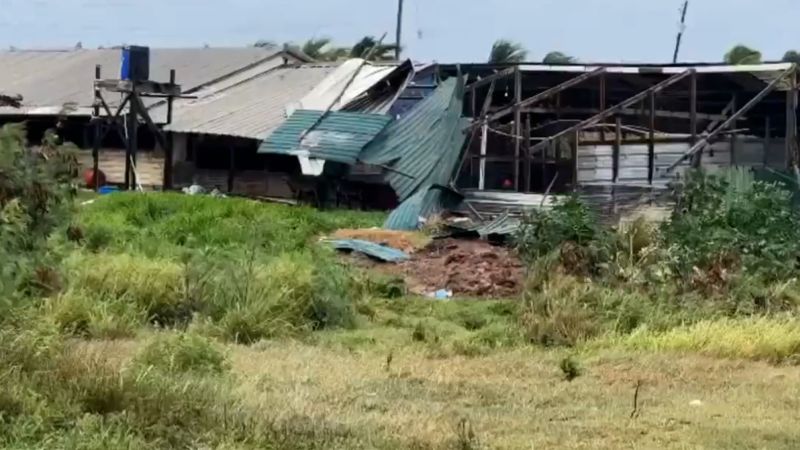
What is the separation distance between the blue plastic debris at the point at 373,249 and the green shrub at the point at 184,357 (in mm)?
9108

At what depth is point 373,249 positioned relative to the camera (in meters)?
18.0

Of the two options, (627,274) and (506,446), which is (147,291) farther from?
(506,446)

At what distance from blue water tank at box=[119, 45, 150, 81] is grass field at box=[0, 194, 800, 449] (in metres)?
11.9

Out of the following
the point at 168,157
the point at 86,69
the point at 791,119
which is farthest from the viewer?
the point at 86,69

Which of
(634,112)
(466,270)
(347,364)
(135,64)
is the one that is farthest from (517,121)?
(347,364)

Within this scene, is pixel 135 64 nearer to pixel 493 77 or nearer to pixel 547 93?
pixel 493 77

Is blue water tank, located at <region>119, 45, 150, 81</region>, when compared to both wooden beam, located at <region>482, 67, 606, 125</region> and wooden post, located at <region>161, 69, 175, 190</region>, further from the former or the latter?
wooden beam, located at <region>482, 67, 606, 125</region>

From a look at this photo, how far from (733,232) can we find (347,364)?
6107 millimetres

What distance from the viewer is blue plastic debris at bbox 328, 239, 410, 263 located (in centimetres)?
1772

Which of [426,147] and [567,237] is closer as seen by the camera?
[567,237]

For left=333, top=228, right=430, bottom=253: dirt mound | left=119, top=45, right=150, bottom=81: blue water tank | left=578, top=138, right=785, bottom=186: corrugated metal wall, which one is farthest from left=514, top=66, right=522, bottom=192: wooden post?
left=119, top=45, right=150, bottom=81: blue water tank

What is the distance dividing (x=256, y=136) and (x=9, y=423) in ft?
71.5

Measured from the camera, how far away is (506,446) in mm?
6223

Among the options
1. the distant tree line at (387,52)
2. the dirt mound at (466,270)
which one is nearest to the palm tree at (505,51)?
the distant tree line at (387,52)
